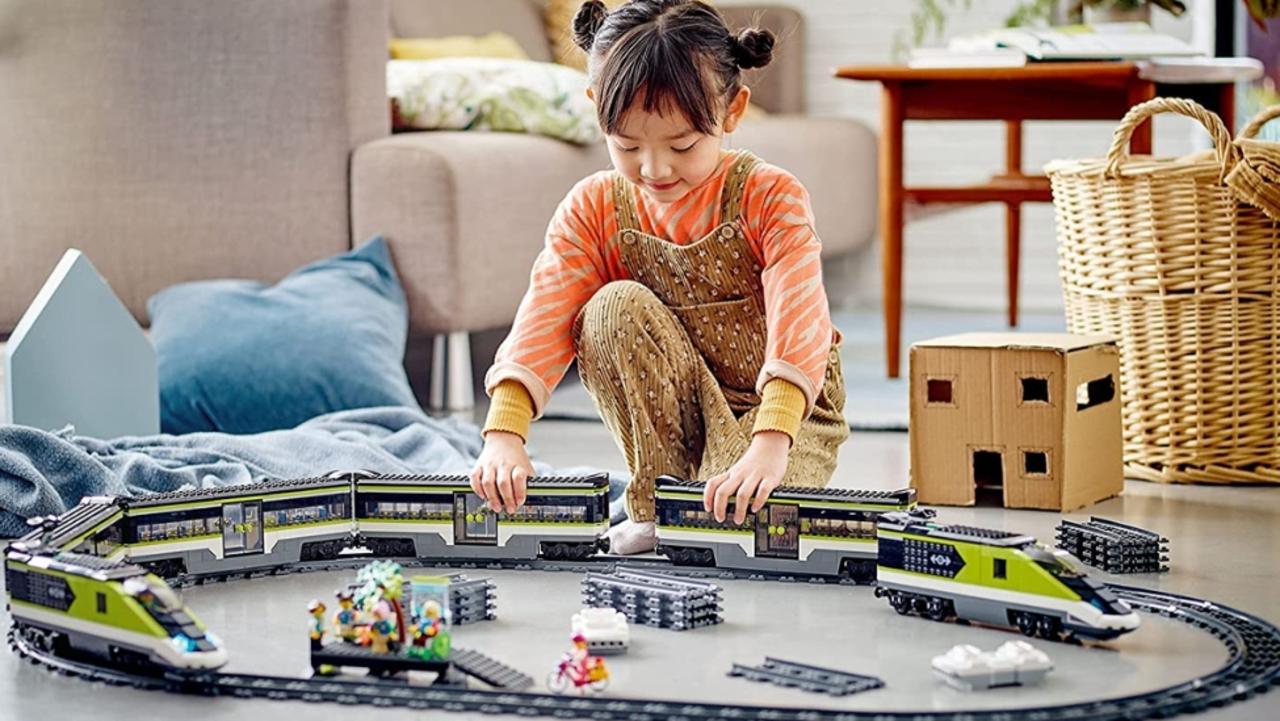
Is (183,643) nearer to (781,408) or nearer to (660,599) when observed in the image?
(660,599)

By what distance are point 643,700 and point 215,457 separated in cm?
103

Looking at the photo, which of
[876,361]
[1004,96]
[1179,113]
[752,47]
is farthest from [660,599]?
[876,361]

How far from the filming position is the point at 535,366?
5.61ft

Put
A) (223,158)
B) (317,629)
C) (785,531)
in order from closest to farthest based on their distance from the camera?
(317,629), (785,531), (223,158)

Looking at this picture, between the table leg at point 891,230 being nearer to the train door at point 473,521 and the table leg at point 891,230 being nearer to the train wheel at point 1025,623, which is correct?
the train door at point 473,521

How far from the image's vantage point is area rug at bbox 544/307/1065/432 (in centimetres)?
264

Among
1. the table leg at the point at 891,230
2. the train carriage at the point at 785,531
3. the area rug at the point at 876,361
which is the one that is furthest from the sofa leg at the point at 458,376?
the train carriage at the point at 785,531

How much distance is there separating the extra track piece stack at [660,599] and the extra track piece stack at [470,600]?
89 millimetres

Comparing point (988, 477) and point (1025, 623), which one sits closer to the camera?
point (1025, 623)

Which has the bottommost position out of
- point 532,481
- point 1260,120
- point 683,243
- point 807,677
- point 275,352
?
point 807,677

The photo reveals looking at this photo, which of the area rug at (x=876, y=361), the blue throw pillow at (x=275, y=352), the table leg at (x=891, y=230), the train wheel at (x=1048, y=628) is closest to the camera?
the train wheel at (x=1048, y=628)

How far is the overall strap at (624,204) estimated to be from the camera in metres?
1.76

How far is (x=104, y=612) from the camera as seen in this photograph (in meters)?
1.27

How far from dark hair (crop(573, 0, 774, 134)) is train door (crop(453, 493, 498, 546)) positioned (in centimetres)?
38
